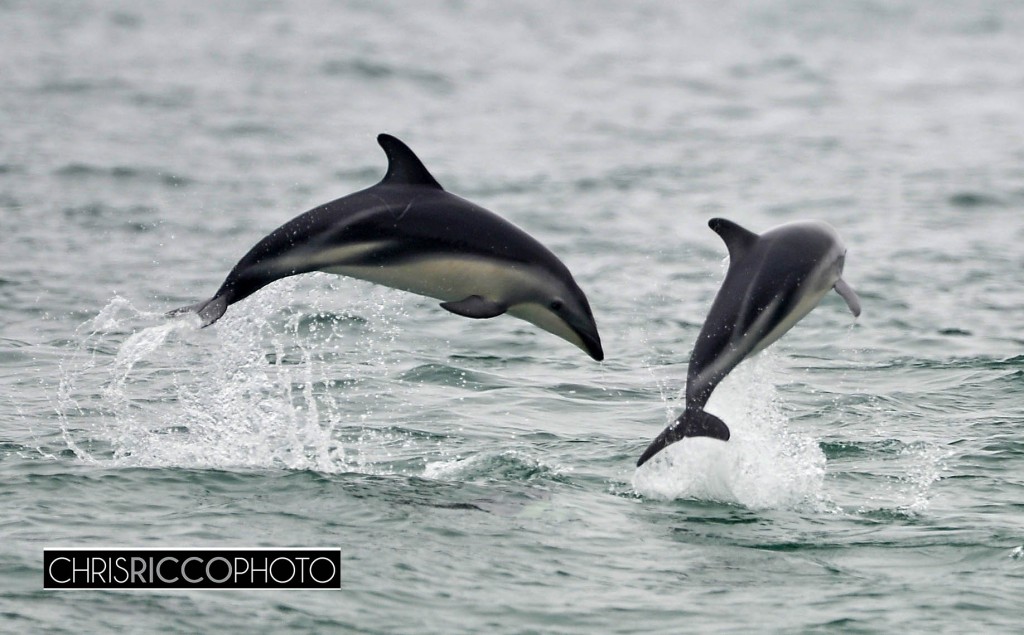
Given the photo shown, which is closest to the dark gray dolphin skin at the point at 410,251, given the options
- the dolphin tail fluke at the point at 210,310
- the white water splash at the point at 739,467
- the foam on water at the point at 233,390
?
the dolphin tail fluke at the point at 210,310

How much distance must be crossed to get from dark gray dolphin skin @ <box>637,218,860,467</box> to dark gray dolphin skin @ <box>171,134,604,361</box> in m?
1.12

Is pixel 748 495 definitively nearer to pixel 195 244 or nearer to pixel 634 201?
pixel 195 244

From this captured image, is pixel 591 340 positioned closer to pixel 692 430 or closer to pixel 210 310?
pixel 692 430

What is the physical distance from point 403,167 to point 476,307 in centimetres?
98

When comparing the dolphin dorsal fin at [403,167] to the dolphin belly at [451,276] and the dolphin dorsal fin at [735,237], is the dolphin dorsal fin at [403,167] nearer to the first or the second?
the dolphin belly at [451,276]

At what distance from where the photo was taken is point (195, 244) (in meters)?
19.7

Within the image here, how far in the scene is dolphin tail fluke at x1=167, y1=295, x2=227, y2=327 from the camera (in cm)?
956

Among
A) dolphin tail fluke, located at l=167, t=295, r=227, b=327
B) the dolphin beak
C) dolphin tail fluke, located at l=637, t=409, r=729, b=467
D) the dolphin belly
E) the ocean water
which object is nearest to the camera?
the ocean water

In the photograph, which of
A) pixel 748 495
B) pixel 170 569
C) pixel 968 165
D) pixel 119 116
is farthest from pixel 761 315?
pixel 119 116

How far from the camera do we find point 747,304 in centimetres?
952

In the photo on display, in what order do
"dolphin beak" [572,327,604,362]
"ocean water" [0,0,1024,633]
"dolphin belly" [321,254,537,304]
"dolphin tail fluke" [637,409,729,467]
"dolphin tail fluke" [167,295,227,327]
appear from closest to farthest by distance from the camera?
"ocean water" [0,0,1024,633]
"dolphin tail fluke" [637,409,729,467]
"dolphin tail fluke" [167,295,227,327]
"dolphin belly" [321,254,537,304]
"dolphin beak" [572,327,604,362]

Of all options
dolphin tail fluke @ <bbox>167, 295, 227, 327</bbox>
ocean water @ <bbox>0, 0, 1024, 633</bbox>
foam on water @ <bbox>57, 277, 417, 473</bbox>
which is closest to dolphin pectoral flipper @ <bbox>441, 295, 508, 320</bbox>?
ocean water @ <bbox>0, 0, 1024, 633</bbox>

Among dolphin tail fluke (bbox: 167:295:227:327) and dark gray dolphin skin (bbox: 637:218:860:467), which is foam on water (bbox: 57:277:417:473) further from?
dark gray dolphin skin (bbox: 637:218:860:467)

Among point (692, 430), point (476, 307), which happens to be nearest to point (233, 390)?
point (476, 307)
